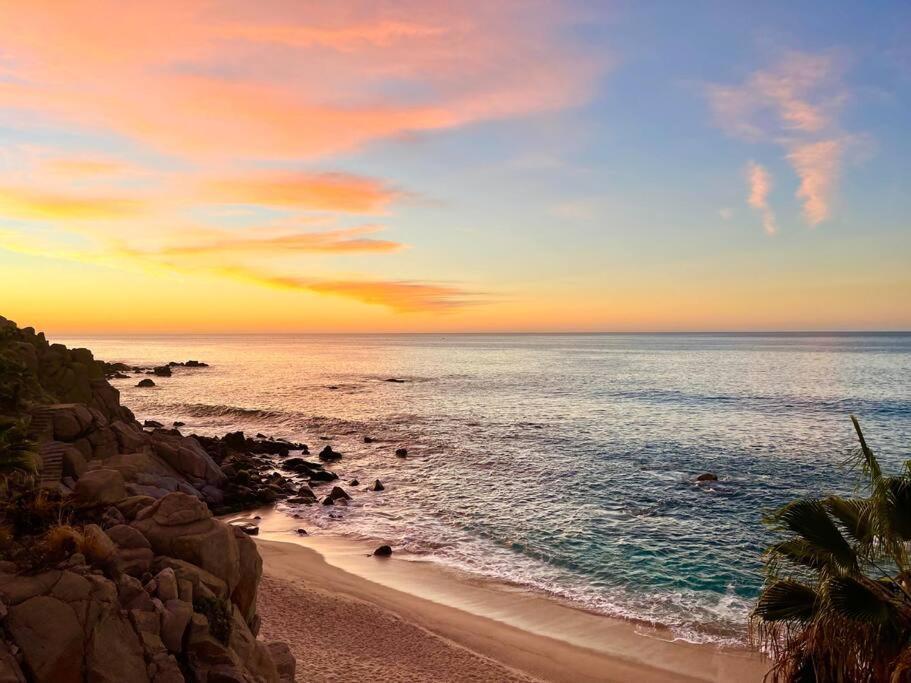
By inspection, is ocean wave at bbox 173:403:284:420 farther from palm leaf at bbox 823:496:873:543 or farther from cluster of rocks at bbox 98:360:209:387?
palm leaf at bbox 823:496:873:543

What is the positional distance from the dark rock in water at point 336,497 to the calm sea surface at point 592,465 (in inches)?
36.4

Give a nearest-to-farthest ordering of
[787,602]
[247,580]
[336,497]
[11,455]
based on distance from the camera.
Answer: [787,602], [11,455], [247,580], [336,497]

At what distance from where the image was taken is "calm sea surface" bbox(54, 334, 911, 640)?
24.1 metres

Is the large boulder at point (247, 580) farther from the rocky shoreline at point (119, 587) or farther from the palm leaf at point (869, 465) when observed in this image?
the palm leaf at point (869, 465)

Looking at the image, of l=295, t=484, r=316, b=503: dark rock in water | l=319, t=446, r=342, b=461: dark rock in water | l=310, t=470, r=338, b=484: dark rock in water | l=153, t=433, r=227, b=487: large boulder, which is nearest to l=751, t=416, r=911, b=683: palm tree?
l=295, t=484, r=316, b=503: dark rock in water

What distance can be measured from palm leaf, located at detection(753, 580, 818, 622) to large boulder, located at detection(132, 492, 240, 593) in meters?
10.1

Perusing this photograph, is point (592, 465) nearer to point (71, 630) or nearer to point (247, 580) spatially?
point (247, 580)

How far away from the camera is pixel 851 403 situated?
7431 centimetres

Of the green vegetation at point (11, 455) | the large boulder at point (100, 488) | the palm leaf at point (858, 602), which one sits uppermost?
the green vegetation at point (11, 455)

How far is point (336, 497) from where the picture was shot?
35.6 m

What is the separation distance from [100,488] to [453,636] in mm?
11042

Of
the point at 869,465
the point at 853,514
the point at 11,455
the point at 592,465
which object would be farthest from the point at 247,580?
the point at 592,465

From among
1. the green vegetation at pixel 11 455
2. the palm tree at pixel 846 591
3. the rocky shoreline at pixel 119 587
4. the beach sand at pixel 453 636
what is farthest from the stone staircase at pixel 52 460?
the palm tree at pixel 846 591

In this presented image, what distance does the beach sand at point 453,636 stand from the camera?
15.8 m
